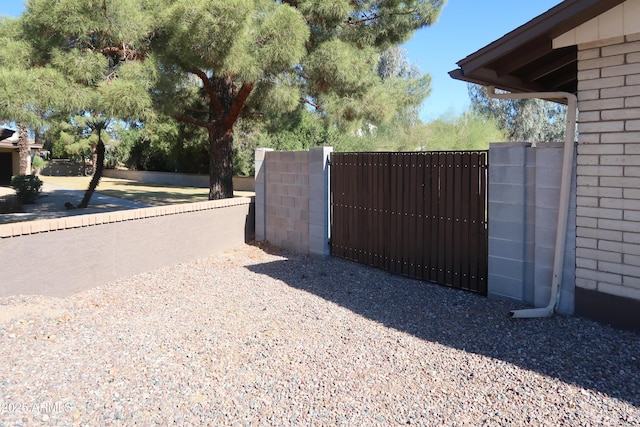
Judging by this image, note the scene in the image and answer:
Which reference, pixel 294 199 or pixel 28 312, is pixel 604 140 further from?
pixel 28 312

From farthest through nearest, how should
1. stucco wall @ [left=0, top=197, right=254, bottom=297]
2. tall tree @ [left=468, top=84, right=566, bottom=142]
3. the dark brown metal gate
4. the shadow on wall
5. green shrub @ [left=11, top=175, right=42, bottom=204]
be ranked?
tall tree @ [left=468, top=84, right=566, bottom=142]
green shrub @ [left=11, top=175, right=42, bottom=204]
the dark brown metal gate
stucco wall @ [left=0, top=197, right=254, bottom=297]
the shadow on wall

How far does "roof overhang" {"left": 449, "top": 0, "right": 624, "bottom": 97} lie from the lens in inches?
185

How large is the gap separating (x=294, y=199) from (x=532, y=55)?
476cm

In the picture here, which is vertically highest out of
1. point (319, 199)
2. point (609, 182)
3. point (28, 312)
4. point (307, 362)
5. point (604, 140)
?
point (604, 140)

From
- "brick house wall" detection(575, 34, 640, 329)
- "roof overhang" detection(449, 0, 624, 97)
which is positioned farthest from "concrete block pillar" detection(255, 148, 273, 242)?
"brick house wall" detection(575, 34, 640, 329)

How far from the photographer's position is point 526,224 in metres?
5.68

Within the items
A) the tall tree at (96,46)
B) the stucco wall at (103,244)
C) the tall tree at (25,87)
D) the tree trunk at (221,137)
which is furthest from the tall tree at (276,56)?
the stucco wall at (103,244)

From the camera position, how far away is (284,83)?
12.6 m

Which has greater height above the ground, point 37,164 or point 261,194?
point 37,164

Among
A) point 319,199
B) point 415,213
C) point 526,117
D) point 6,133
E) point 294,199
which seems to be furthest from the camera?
point 526,117

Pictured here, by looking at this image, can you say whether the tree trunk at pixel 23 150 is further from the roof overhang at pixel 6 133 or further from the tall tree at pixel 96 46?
the tall tree at pixel 96 46

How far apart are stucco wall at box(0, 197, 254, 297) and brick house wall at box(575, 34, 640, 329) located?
5.70 meters

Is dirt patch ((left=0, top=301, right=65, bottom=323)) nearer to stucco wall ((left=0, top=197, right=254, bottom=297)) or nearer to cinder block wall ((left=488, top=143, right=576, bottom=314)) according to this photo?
stucco wall ((left=0, top=197, right=254, bottom=297))

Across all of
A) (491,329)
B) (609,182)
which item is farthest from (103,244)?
(609,182)
